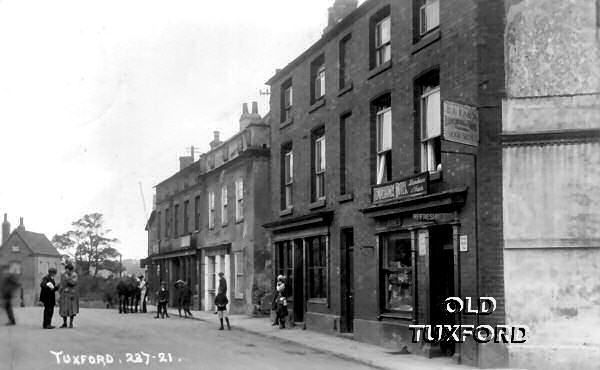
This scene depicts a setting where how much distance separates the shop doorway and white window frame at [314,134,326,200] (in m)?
6.84

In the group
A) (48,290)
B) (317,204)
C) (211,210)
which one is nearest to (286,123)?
(317,204)

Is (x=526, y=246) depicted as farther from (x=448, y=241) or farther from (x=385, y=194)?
(x=385, y=194)

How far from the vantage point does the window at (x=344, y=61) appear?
20484 millimetres

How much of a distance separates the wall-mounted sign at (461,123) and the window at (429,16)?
10.6 feet

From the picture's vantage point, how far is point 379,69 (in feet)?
59.9

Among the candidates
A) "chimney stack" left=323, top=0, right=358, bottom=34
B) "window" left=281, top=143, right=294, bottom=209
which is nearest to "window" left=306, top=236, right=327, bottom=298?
"window" left=281, top=143, right=294, bottom=209

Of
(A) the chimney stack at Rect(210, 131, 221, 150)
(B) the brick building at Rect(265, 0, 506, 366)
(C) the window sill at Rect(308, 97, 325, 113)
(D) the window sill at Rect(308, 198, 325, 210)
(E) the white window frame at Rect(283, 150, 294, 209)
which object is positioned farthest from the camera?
(A) the chimney stack at Rect(210, 131, 221, 150)

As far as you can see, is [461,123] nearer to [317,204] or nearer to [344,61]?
[344,61]

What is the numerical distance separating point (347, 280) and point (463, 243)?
6.74m

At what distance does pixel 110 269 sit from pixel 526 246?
2521 inches

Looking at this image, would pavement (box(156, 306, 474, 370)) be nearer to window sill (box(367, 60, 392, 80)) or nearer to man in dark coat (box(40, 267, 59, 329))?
man in dark coat (box(40, 267, 59, 329))

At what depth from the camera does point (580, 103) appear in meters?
13.2
